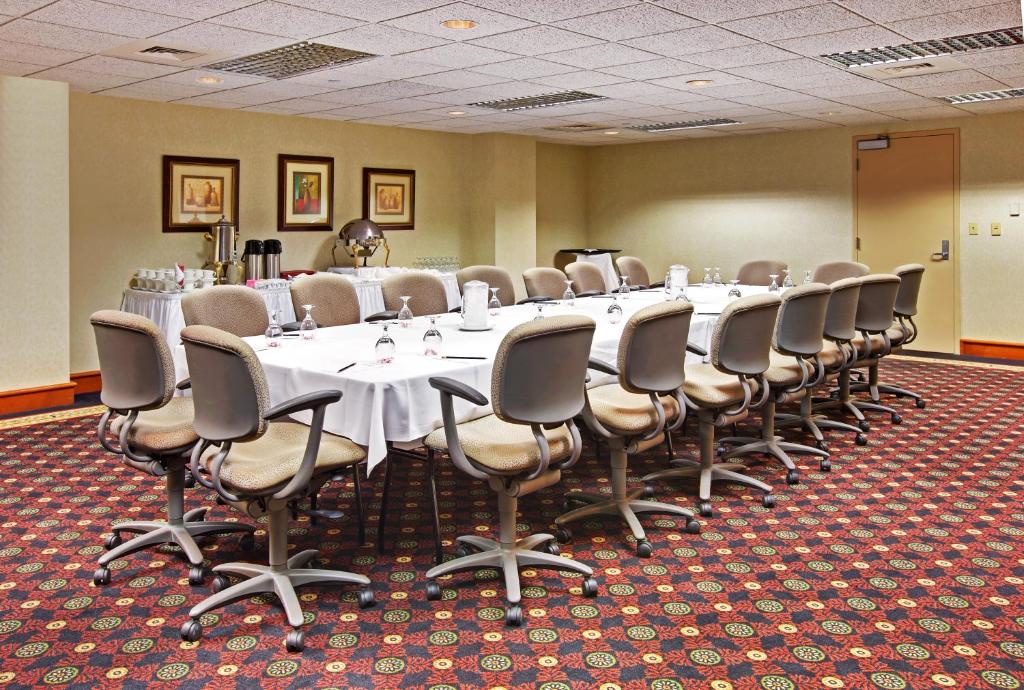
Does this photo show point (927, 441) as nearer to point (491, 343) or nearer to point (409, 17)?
point (491, 343)

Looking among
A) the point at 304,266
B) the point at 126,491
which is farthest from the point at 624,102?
the point at 126,491

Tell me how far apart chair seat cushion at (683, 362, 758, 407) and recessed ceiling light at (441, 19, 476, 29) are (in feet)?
7.08

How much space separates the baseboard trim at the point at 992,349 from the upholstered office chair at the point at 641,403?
6.51 meters

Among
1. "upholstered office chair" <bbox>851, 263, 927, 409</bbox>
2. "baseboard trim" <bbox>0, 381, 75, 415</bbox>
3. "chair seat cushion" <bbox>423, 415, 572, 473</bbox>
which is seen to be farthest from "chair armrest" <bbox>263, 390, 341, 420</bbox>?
"upholstered office chair" <bbox>851, 263, 927, 409</bbox>

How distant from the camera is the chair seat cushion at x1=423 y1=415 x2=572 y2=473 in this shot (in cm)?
309

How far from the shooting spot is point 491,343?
14.0 feet

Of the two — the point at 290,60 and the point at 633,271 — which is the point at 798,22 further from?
the point at 633,271

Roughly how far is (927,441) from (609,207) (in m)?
7.25

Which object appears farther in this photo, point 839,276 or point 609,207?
point 609,207

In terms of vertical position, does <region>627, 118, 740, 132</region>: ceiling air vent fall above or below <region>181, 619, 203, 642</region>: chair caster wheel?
above

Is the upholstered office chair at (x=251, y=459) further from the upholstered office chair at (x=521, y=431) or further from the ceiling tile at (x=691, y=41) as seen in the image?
the ceiling tile at (x=691, y=41)

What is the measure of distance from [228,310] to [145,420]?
1259 millimetres

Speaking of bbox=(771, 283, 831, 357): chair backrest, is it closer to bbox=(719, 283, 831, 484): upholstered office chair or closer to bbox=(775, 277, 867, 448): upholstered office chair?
bbox=(719, 283, 831, 484): upholstered office chair

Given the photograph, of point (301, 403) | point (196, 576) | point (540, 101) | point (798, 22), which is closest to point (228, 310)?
point (196, 576)
